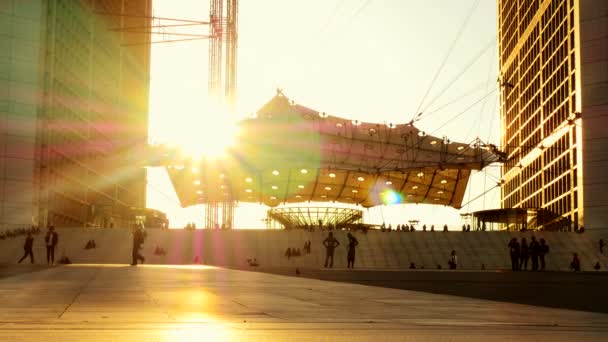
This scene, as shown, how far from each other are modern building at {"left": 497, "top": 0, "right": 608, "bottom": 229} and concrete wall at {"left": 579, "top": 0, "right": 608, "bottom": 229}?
82mm

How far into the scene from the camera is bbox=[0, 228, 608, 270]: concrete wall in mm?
52594

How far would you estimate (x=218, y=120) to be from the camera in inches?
2970

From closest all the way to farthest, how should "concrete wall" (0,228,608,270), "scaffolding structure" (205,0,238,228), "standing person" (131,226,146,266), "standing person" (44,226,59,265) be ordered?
"standing person" (131,226,146,266) → "standing person" (44,226,59,265) → "concrete wall" (0,228,608,270) → "scaffolding structure" (205,0,238,228)

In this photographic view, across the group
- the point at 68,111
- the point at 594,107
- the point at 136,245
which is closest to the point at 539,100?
the point at 594,107

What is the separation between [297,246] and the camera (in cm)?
5666

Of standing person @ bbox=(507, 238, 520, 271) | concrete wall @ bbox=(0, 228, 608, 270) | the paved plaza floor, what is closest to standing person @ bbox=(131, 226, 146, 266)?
concrete wall @ bbox=(0, 228, 608, 270)

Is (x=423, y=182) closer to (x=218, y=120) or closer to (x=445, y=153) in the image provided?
(x=445, y=153)

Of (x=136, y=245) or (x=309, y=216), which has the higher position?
(x=309, y=216)

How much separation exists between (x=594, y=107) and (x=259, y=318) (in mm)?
72688

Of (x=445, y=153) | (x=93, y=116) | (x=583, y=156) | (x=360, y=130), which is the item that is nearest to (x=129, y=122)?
(x=93, y=116)

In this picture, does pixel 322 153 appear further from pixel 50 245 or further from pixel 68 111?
pixel 50 245

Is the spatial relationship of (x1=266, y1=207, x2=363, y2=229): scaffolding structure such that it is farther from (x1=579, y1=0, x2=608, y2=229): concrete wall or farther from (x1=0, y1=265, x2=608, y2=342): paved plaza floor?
(x1=0, y1=265, x2=608, y2=342): paved plaza floor

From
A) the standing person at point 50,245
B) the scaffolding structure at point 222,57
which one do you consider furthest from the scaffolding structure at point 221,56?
the standing person at point 50,245

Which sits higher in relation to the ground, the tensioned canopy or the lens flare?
the tensioned canopy
